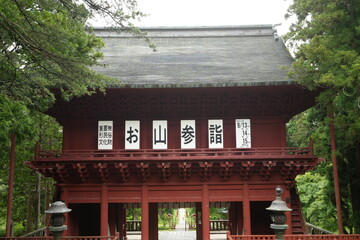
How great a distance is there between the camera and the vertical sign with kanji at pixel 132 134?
41.2 ft

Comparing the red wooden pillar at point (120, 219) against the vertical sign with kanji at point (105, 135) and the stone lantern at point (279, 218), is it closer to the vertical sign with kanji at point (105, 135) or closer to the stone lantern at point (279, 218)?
the vertical sign with kanji at point (105, 135)

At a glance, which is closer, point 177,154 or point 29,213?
point 177,154

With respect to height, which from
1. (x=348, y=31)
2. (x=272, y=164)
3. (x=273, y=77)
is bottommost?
(x=272, y=164)

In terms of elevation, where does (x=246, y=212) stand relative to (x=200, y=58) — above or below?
below

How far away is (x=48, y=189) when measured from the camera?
2427cm

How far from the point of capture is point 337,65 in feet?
32.6

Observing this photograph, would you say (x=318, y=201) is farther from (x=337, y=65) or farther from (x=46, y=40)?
(x=46, y=40)

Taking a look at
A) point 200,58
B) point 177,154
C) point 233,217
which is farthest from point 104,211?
point 200,58

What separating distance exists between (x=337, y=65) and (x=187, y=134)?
5.18m

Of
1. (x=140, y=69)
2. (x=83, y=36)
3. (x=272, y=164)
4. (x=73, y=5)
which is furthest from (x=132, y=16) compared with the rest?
(x=272, y=164)

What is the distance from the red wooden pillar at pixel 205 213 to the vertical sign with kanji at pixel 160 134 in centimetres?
198

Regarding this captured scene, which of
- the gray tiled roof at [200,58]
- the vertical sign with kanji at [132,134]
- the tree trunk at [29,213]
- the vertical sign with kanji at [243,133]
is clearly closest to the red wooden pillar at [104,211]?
the vertical sign with kanji at [132,134]

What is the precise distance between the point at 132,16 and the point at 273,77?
5.56m

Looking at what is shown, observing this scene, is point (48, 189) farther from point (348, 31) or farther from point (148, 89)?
point (348, 31)
